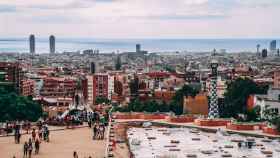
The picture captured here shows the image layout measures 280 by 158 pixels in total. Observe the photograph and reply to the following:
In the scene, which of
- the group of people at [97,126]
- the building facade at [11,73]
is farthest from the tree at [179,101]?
the building facade at [11,73]

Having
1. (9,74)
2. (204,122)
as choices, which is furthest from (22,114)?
(9,74)

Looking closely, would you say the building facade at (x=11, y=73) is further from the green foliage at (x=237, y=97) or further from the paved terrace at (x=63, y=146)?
→ the paved terrace at (x=63, y=146)

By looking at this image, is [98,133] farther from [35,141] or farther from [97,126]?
[35,141]

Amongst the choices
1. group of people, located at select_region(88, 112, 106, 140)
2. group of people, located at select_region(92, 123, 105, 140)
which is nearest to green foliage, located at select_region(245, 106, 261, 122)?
group of people, located at select_region(88, 112, 106, 140)

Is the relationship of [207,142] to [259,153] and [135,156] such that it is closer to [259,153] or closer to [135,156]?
[259,153]

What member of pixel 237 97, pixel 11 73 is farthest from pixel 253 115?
pixel 11 73

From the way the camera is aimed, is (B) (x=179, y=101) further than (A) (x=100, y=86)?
No
